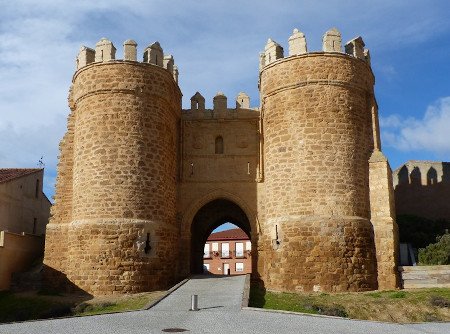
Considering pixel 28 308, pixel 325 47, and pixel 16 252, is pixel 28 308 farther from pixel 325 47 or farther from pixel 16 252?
pixel 325 47

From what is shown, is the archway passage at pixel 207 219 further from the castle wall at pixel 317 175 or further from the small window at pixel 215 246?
the small window at pixel 215 246

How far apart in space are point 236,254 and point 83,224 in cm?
3179

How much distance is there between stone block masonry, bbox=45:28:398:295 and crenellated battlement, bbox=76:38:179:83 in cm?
4

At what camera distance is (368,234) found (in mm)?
17844

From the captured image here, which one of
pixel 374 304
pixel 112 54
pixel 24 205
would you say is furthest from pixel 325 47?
pixel 24 205

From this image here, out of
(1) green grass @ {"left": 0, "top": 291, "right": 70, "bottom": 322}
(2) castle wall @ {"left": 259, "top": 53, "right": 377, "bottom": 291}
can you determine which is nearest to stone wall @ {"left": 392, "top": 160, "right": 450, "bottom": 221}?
(2) castle wall @ {"left": 259, "top": 53, "right": 377, "bottom": 291}

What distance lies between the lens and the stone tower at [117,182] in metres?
17.5

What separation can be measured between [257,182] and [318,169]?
3.01m

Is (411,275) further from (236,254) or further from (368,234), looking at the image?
(236,254)

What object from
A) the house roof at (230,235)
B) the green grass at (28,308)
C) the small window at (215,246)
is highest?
the house roof at (230,235)

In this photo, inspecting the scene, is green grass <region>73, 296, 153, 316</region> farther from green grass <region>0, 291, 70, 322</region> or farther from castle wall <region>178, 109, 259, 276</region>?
castle wall <region>178, 109, 259, 276</region>

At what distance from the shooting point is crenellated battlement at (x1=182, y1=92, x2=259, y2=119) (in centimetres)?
2119

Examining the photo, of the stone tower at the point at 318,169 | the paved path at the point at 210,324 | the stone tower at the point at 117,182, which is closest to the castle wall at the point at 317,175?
the stone tower at the point at 318,169

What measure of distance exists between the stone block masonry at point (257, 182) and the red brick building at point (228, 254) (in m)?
28.5
